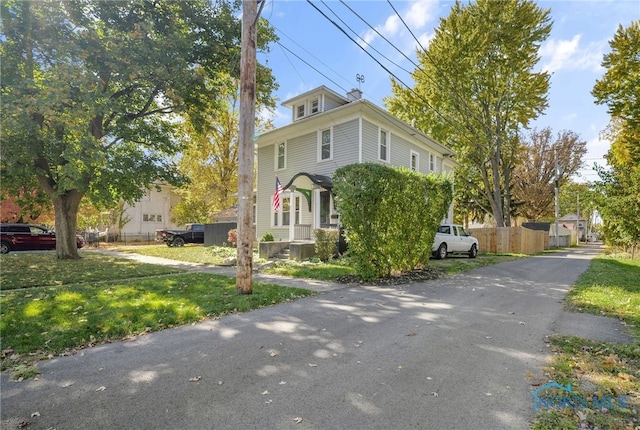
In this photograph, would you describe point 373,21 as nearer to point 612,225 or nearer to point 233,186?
point 612,225

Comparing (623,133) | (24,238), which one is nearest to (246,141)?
(623,133)

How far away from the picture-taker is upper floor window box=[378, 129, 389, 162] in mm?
17469

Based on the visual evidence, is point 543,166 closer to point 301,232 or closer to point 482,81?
point 482,81

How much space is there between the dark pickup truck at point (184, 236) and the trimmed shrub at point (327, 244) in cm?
1424

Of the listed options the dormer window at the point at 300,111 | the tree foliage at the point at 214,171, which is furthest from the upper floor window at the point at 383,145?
the tree foliage at the point at 214,171

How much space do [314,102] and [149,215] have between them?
86.9 ft

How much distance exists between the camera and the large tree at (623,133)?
14.4 meters

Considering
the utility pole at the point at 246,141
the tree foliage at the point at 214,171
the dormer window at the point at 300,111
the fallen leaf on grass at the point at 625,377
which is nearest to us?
the fallen leaf on grass at the point at 625,377

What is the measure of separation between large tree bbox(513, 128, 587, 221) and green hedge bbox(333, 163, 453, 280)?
1190 inches

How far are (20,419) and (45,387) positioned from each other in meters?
0.63

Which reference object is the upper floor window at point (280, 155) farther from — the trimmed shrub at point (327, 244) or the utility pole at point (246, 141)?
the utility pole at point (246, 141)

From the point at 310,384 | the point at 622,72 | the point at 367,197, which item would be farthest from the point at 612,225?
the point at 310,384

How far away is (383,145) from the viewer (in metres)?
17.8

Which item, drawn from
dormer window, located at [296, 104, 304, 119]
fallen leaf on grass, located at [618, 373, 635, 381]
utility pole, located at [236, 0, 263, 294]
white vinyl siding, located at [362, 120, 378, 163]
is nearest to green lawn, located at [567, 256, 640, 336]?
fallen leaf on grass, located at [618, 373, 635, 381]
